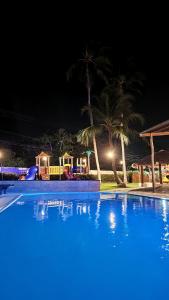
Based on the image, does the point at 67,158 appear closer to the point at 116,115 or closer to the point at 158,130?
the point at 116,115

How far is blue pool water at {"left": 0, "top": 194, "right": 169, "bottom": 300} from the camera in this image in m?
4.25

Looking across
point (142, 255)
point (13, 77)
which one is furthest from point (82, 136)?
point (142, 255)

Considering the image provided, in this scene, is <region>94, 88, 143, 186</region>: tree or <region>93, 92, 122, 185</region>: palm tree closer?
<region>94, 88, 143, 186</region>: tree

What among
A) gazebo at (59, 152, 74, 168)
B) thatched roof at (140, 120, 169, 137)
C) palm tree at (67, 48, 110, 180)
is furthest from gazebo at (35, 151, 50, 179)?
thatched roof at (140, 120, 169, 137)

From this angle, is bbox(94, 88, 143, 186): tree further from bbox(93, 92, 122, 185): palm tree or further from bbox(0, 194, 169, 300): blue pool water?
bbox(0, 194, 169, 300): blue pool water

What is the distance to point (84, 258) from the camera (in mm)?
5875

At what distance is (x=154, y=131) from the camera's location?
58.5 ft

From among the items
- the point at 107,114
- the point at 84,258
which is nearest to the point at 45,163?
the point at 107,114

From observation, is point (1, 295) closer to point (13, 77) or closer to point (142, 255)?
point (142, 255)

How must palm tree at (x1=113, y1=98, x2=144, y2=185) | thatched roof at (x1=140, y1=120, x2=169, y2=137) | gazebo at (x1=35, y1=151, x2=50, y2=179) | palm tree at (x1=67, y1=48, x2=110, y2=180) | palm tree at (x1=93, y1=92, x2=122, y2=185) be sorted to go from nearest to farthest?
thatched roof at (x1=140, y1=120, x2=169, y2=137) → palm tree at (x1=113, y1=98, x2=144, y2=185) → palm tree at (x1=93, y1=92, x2=122, y2=185) → palm tree at (x1=67, y1=48, x2=110, y2=180) → gazebo at (x1=35, y1=151, x2=50, y2=179)

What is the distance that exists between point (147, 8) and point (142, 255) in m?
19.4

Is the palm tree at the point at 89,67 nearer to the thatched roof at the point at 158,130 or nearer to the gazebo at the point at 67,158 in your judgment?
the gazebo at the point at 67,158

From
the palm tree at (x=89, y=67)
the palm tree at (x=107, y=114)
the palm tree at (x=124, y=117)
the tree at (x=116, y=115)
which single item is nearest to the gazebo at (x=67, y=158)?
the palm tree at (x=107, y=114)

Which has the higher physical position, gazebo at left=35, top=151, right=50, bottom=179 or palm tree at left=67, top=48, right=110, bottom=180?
palm tree at left=67, top=48, right=110, bottom=180
